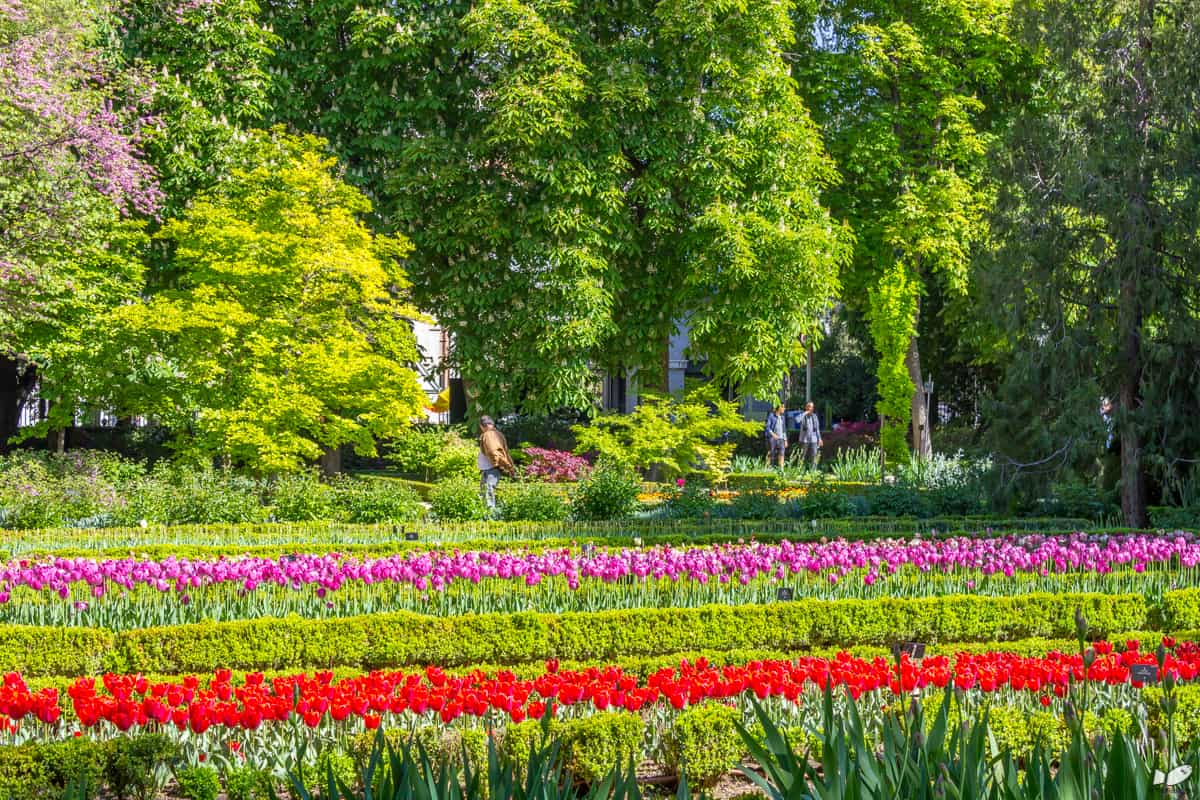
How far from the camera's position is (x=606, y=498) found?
585 inches

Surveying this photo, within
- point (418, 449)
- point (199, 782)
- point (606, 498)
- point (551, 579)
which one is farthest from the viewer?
point (418, 449)

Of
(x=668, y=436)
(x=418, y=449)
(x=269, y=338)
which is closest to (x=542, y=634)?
(x=269, y=338)

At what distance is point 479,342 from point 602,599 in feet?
42.9

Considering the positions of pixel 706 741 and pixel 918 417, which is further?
pixel 918 417

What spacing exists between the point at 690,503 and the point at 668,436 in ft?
11.9

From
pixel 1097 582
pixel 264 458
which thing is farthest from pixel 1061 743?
pixel 264 458

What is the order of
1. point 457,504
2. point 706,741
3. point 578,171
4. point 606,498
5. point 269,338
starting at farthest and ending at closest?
point 578,171
point 269,338
point 606,498
point 457,504
point 706,741

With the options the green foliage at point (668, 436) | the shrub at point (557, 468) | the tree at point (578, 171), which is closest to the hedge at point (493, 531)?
the green foliage at point (668, 436)

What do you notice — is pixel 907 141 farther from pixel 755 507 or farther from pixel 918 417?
pixel 755 507

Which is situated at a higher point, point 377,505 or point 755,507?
point 377,505

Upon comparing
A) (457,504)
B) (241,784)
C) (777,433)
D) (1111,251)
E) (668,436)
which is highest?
(1111,251)

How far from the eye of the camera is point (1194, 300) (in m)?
14.2

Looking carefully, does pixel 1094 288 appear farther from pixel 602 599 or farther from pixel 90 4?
pixel 90 4

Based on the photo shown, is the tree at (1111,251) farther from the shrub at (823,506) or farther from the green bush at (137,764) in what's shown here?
the green bush at (137,764)
